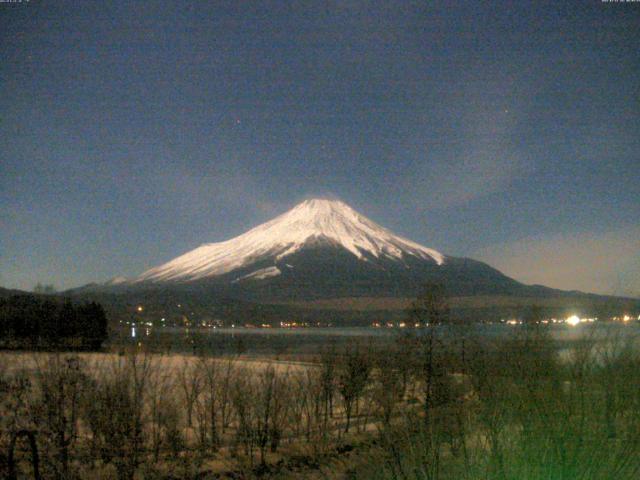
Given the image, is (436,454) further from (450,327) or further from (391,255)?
(391,255)

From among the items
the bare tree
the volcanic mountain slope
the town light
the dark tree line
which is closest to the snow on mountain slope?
the volcanic mountain slope

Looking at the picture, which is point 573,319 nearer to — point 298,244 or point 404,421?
point 404,421

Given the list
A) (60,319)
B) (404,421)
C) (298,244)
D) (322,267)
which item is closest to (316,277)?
(322,267)

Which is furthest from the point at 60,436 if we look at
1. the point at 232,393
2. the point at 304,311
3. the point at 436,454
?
the point at 304,311

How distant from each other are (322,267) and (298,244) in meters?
18.3

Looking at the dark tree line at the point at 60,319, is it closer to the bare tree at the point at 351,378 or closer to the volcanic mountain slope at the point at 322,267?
the bare tree at the point at 351,378

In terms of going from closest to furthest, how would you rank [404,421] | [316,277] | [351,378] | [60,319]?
[404,421] < [351,378] < [60,319] < [316,277]

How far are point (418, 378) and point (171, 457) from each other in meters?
7.45

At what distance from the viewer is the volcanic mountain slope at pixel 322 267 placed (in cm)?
15562

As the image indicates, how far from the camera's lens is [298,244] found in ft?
603

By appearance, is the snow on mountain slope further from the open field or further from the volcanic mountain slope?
the open field

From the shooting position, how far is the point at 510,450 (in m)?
4.23

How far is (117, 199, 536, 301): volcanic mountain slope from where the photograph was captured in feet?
511

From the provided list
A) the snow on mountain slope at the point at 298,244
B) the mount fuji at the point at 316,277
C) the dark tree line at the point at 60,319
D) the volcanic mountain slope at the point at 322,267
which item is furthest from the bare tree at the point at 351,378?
the snow on mountain slope at the point at 298,244
